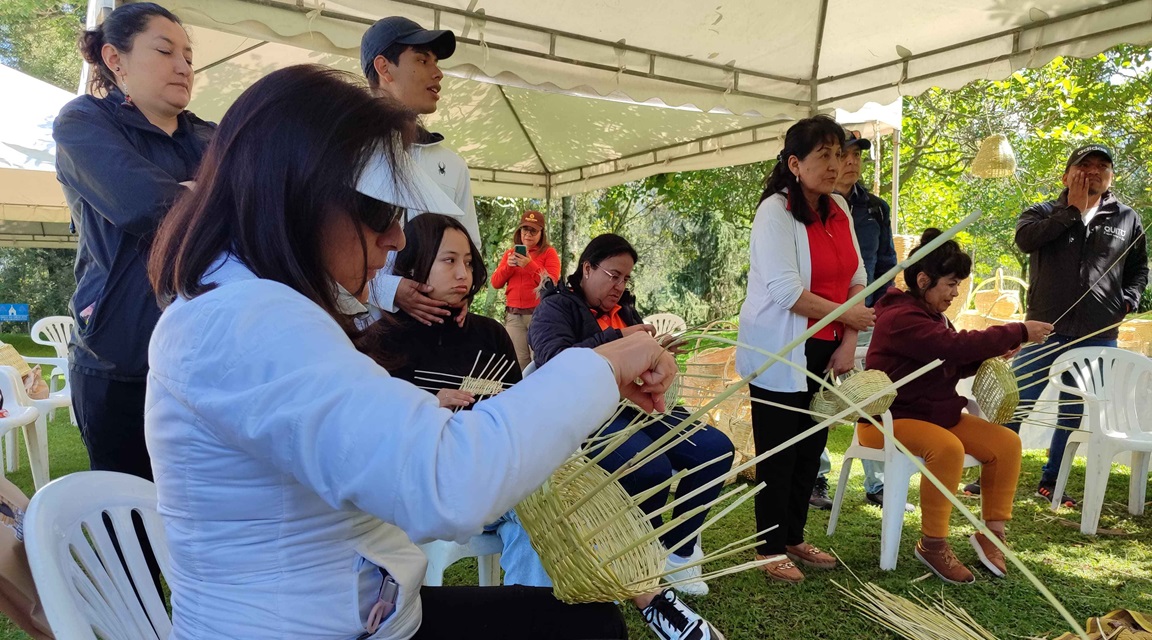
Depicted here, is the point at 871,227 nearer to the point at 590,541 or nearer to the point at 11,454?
the point at 590,541

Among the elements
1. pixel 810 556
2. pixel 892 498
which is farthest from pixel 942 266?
pixel 810 556

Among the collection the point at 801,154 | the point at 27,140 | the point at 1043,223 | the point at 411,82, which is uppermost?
the point at 27,140

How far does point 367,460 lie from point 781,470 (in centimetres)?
226

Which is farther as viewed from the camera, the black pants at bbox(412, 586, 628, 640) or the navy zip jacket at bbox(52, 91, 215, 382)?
the navy zip jacket at bbox(52, 91, 215, 382)

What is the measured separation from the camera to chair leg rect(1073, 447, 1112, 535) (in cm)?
321

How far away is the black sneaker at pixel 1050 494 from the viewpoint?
3600mm

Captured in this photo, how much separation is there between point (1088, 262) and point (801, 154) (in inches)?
83.5

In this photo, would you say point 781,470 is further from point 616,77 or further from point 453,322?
point 616,77

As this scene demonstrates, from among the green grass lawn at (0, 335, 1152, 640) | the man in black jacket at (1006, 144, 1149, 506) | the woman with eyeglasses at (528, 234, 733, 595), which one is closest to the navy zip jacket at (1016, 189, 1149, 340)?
the man in black jacket at (1006, 144, 1149, 506)

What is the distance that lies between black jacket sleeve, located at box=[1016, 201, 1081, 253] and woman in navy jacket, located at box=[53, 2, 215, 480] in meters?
3.90

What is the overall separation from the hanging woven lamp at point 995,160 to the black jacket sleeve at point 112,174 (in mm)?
8616

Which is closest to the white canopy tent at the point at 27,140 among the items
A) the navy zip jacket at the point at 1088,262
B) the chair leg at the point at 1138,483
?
the navy zip jacket at the point at 1088,262

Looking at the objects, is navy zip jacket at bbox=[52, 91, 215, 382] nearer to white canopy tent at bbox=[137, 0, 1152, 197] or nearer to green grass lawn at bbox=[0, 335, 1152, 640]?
green grass lawn at bbox=[0, 335, 1152, 640]

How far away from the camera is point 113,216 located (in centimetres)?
141
